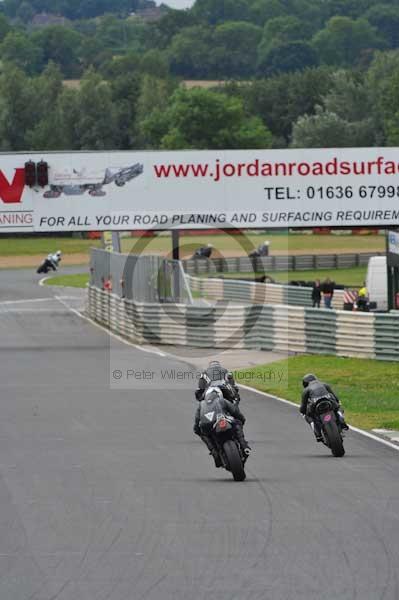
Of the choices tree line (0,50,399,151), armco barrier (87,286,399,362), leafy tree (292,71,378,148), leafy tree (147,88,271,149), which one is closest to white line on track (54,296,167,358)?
armco barrier (87,286,399,362)

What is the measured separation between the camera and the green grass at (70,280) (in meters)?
72.9

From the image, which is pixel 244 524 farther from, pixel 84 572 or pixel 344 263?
pixel 344 263

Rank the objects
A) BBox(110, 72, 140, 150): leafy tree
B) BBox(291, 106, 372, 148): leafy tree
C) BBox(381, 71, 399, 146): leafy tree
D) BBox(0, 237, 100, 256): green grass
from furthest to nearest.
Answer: BBox(110, 72, 140, 150): leafy tree
BBox(291, 106, 372, 148): leafy tree
BBox(381, 71, 399, 146): leafy tree
BBox(0, 237, 100, 256): green grass

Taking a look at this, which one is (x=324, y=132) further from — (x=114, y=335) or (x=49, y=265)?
(x=114, y=335)

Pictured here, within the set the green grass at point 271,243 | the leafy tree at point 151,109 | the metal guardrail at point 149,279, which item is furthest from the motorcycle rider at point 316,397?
the leafy tree at point 151,109

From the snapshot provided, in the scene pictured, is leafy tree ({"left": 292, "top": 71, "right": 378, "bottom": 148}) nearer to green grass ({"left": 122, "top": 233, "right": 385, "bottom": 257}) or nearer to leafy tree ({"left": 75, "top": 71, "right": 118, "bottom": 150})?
green grass ({"left": 122, "top": 233, "right": 385, "bottom": 257})

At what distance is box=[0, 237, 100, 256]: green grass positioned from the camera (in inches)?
3959

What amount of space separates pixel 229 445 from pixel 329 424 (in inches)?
95.5

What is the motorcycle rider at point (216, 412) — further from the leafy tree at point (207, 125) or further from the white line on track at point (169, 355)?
the leafy tree at point (207, 125)

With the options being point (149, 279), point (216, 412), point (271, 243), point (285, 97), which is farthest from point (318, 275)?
point (285, 97)

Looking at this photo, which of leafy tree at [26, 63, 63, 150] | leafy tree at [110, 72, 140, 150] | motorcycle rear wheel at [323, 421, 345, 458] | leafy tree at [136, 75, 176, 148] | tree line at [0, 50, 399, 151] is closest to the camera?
motorcycle rear wheel at [323, 421, 345, 458]

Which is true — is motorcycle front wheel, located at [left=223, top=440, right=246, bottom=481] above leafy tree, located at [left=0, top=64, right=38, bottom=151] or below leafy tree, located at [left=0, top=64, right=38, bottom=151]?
below

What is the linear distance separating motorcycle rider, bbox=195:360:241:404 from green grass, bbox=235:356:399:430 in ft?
17.1

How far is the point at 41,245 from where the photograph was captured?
10619 centimetres
